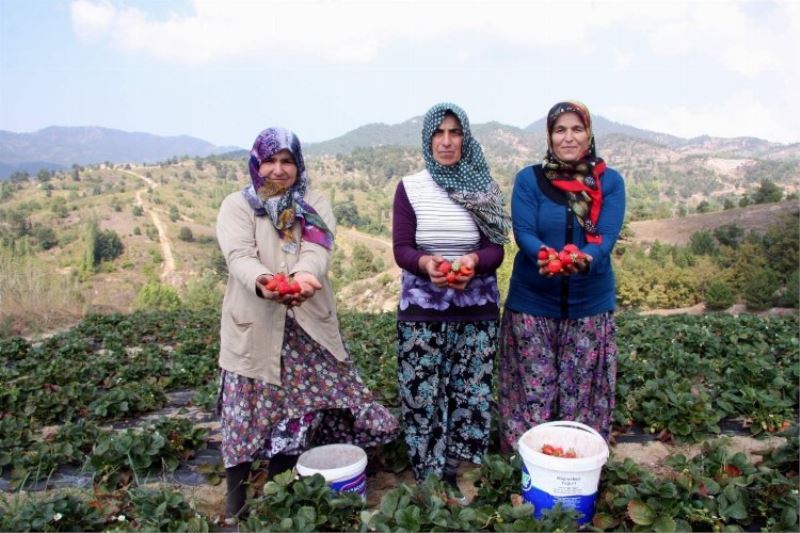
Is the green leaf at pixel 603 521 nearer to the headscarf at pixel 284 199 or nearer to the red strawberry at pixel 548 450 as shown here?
the red strawberry at pixel 548 450

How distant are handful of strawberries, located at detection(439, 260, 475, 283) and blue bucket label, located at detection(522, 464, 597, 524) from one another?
796mm

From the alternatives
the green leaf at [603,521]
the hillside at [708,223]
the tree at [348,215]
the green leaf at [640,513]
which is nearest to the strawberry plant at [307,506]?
the green leaf at [603,521]

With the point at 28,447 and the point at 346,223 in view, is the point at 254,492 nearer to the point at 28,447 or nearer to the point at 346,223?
the point at 28,447

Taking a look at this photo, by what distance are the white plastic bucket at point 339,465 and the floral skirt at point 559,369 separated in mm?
762

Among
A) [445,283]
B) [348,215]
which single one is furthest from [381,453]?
[348,215]

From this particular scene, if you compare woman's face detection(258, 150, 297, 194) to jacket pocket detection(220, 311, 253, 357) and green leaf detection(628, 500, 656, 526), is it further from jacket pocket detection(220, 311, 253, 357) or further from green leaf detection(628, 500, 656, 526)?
green leaf detection(628, 500, 656, 526)

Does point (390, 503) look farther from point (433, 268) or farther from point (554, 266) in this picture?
point (554, 266)

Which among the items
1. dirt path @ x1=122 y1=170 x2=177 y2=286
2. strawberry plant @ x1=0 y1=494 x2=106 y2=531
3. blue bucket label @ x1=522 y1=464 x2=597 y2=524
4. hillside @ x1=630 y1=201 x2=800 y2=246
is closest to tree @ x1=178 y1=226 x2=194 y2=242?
dirt path @ x1=122 y1=170 x2=177 y2=286

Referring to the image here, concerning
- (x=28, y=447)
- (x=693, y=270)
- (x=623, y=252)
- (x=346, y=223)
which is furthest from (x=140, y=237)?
(x=28, y=447)

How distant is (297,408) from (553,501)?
1.11m

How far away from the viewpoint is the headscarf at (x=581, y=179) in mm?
2527

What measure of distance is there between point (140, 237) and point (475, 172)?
54628 mm

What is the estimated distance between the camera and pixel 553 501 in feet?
7.12

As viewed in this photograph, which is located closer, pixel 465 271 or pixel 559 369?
pixel 465 271
